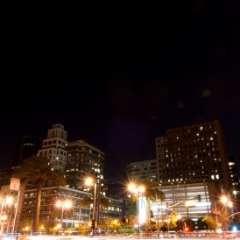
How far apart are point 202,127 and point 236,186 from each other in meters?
44.3

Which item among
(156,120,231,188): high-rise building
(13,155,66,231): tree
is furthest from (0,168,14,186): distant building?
(13,155,66,231): tree

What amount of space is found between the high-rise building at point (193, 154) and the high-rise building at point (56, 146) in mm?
54335

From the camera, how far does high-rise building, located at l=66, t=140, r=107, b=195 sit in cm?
15100

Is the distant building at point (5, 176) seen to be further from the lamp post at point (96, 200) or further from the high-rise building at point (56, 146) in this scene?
the lamp post at point (96, 200)

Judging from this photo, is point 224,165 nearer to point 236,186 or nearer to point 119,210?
point 236,186

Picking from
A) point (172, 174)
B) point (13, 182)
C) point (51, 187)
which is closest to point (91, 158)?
point (172, 174)

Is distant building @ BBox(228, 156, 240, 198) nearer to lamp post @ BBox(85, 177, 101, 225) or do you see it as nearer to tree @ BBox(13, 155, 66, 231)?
tree @ BBox(13, 155, 66, 231)

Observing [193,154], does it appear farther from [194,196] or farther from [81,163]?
[81,163]

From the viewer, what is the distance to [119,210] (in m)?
144

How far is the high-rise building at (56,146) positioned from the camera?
144 m

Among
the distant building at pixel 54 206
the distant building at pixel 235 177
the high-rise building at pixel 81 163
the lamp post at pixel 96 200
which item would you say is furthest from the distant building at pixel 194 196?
the lamp post at pixel 96 200

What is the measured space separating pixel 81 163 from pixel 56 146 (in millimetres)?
19429

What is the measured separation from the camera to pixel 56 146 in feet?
481

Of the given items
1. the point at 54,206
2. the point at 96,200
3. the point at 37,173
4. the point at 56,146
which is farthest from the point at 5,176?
the point at 96,200
